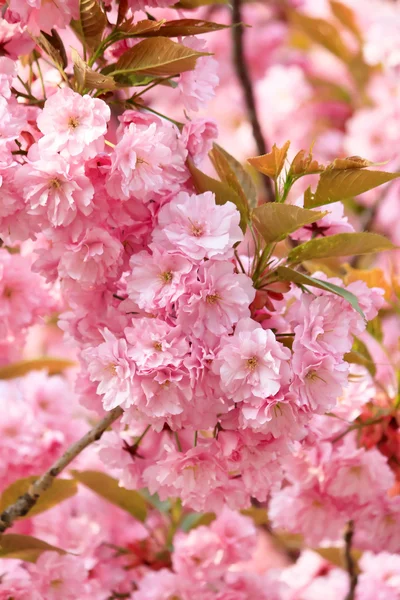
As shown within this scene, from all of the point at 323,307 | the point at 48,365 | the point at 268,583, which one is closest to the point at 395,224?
the point at 48,365

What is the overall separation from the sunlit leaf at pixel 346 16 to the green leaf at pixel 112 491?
1879 mm

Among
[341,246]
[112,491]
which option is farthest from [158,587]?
[341,246]

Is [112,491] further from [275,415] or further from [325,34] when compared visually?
[325,34]

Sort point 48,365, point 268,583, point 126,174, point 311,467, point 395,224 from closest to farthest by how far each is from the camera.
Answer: point 126,174, point 311,467, point 268,583, point 48,365, point 395,224

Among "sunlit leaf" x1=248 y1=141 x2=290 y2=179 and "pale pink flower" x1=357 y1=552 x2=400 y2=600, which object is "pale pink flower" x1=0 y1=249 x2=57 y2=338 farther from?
"pale pink flower" x1=357 y1=552 x2=400 y2=600

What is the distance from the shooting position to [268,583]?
1469mm

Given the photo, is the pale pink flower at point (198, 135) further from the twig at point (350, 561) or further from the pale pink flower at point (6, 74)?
the twig at point (350, 561)

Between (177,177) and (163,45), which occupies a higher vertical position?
(163,45)

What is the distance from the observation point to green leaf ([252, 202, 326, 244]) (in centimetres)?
94

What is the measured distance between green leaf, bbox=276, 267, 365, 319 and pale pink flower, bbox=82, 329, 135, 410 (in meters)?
0.20

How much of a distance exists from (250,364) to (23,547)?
0.54 m

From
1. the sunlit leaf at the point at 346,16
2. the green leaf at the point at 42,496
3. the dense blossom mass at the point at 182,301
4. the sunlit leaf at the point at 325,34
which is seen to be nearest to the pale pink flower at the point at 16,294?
the dense blossom mass at the point at 182,301

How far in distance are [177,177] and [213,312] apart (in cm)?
17

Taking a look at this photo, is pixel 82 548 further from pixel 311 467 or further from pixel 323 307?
pixel 323 307
